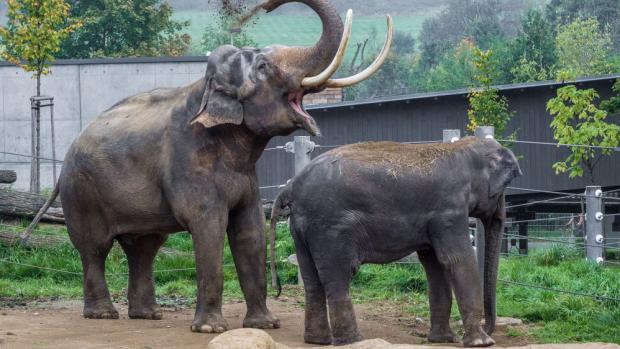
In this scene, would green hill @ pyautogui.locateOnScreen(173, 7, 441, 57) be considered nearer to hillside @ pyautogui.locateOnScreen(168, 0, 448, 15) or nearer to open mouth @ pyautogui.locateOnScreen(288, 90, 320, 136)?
hillside @ pyautogui.locateOnScreen(168, 0, 448, 15)

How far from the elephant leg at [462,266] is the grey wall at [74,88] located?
23037mm

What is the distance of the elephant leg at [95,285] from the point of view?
35.4 ft

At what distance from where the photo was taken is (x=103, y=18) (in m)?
49.7

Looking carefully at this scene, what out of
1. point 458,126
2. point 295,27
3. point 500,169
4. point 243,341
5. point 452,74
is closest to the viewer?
point 243,341

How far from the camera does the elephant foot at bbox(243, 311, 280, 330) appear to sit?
33.3ft

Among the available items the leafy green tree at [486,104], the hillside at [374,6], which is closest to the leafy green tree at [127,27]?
the leafy green tree at [486,104]

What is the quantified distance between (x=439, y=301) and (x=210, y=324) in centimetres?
174

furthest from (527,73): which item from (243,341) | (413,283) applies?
(243,341)

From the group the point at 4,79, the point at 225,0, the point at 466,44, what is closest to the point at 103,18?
the point at 4,79

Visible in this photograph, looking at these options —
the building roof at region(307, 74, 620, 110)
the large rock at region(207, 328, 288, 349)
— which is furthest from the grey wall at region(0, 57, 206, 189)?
the large rock at region(207, 328, 288, 349)

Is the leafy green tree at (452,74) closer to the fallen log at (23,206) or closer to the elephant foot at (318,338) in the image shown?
the fallen log at (23,206)

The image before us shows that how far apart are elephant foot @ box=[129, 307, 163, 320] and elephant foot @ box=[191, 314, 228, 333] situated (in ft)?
3.46

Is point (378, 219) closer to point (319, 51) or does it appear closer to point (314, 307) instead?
point (314, 307)

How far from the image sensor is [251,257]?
33.8ft
